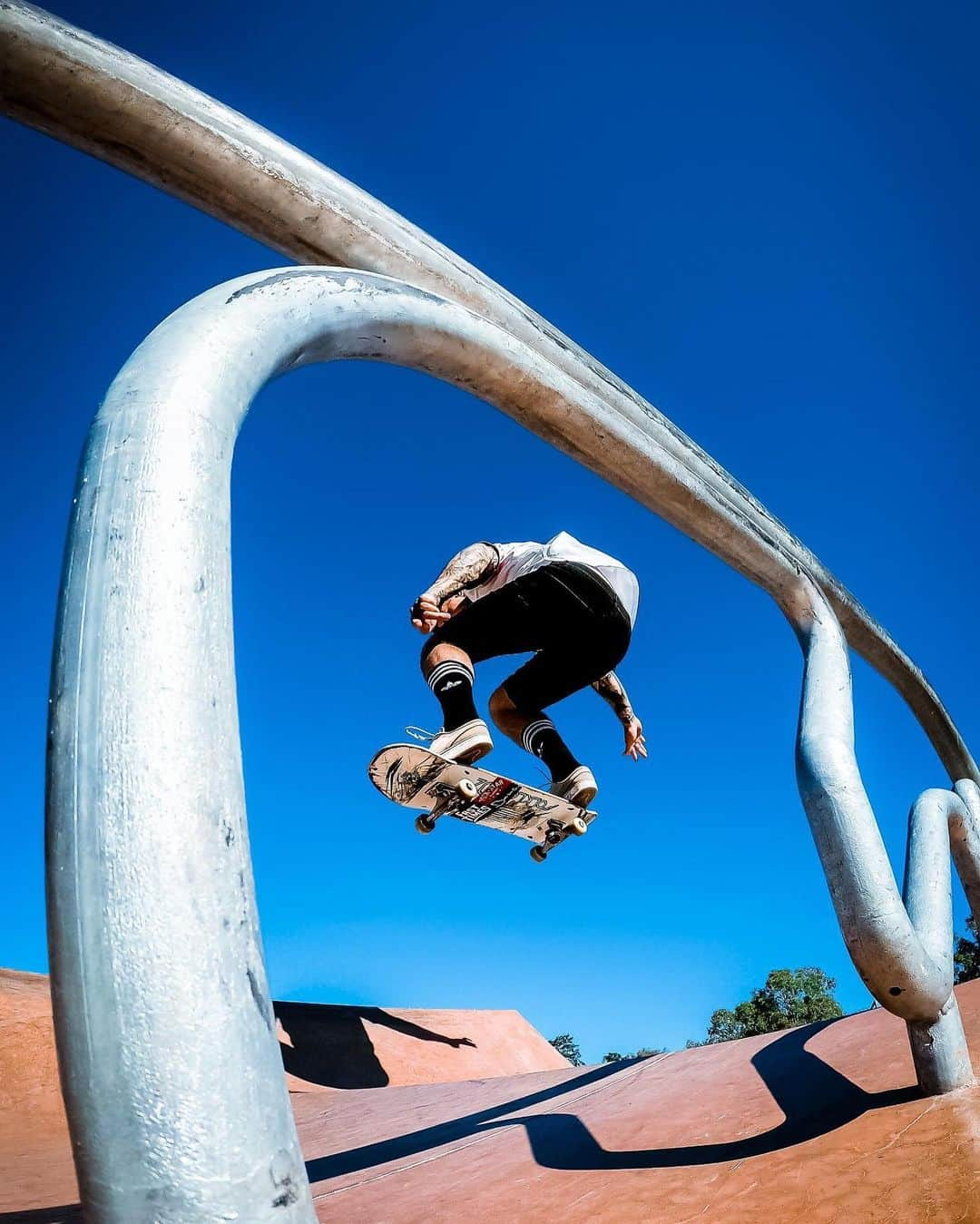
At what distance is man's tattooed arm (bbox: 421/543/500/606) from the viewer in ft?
11.1

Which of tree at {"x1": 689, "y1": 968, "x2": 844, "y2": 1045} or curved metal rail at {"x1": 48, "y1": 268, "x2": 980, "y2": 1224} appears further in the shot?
tree at {"x1": 689, "y1": 968, "x2": 844, "y2": 1045}

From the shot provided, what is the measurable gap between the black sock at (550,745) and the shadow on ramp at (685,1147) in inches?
62.7

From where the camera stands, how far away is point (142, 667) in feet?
2.76

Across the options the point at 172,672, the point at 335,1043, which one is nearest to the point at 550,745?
the point at 172,672

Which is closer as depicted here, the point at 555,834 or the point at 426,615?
the point at 426,615

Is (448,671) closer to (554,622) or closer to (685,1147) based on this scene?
(554,622)

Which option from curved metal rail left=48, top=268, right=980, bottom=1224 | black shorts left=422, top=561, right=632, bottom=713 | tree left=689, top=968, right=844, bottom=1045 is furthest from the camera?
tree left=689, top=968, right=844, bottom=1045

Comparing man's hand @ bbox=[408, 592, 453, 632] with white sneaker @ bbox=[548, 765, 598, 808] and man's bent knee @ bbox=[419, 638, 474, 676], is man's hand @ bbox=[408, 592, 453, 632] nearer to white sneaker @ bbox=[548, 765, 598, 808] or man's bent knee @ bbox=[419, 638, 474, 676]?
man's bent knee @ bbox=[419, 638, 474, 676]

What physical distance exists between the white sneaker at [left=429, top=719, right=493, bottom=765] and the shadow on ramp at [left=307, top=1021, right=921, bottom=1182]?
1699mm

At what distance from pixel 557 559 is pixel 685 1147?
2507 millimetres

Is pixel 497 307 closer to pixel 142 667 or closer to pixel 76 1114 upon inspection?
pixel 142 667

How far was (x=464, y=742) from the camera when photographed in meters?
3.45

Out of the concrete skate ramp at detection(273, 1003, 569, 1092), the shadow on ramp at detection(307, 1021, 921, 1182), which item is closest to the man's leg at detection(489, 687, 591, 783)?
the shadow on ramp at detection(307, 1021, 921, 1182)

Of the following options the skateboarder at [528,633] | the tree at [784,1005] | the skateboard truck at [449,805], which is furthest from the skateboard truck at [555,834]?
the tree at [784,1005]
